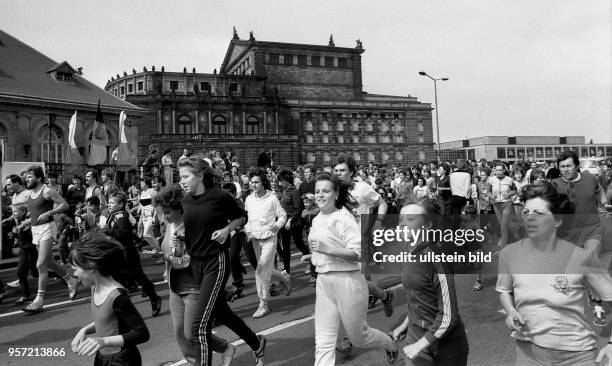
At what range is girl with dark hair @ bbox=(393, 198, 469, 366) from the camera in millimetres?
3055

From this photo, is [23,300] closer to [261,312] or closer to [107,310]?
[261,312]

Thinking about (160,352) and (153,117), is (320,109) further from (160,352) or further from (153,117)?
(160,352)

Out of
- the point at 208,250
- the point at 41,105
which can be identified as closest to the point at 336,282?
the point at 208,250

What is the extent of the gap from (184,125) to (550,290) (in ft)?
233

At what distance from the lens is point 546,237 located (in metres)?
2.87

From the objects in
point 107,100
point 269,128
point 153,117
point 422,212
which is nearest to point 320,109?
point 269,128

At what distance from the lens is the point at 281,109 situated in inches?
2968

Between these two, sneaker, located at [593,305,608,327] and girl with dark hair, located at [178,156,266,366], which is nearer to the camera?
girl with dark hair, located at [178,156,266,366]

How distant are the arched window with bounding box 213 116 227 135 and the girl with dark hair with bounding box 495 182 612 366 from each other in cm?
7081

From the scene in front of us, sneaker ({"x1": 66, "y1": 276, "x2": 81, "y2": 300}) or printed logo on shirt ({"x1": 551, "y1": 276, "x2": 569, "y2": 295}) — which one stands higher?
printed logo on shirt ({"x1": 551, "y1": 276, "x2": 569, "y2": 295})

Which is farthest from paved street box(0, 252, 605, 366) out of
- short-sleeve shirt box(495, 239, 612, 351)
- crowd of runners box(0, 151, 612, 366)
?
short-sleeve shirt box(495, 239, 612, 351)

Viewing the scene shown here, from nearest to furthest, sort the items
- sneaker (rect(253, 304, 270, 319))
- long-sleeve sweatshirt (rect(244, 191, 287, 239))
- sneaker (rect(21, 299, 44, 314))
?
sneaker (rect(253, 304, 270, 319)) → long-sleeve sweatshirt (rect(244, 191, 287, 239)) → sneaker (rect(21, 299, 44, 314))

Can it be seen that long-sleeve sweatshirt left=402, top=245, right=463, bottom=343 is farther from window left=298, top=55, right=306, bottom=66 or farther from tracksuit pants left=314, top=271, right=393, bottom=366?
window left=298, top=55, right=306, bottom=66

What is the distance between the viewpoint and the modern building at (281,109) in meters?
69.7
